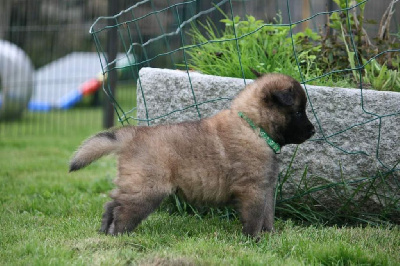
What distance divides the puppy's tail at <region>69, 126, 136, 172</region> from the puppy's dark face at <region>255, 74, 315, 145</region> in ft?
3.21

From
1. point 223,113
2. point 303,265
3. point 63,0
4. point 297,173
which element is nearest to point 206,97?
point 223,113

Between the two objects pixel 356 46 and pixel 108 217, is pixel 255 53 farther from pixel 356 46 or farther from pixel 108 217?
pixel 108 217

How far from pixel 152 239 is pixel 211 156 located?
69cm

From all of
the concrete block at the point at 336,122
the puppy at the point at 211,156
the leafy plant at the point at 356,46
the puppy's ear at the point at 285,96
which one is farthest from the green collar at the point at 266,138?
the leafy plant at the point at 356,46

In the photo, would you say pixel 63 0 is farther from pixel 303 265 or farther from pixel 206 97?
pixel 303 265

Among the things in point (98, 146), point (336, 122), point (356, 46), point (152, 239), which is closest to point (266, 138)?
point (336, 122)

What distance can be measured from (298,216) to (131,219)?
149 centimetres

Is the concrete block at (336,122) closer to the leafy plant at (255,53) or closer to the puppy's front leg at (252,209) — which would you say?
the leafy plant at (255,53)

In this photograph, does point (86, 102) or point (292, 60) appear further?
point (86, 102)

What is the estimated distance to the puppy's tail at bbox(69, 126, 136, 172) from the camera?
13.6ft

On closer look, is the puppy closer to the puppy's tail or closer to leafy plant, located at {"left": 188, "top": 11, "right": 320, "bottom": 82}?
the puppy's tail

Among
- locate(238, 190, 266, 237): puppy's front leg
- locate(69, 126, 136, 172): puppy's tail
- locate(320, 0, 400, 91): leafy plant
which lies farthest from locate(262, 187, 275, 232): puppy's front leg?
locate(320, 0, 400, 91): leafy plant

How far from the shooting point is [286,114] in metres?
4.27

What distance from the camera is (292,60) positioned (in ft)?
17.9
